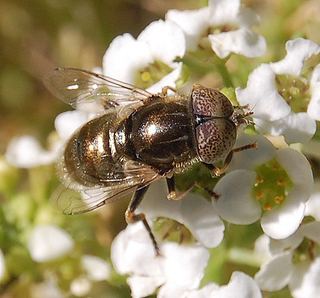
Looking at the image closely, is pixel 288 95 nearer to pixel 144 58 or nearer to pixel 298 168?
pixel 298 168

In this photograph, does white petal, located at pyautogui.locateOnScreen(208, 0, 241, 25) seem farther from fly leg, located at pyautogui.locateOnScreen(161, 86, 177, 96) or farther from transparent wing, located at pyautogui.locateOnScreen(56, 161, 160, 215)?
transparent wing, located at pyautogui.locateOnScreen(56, 161, 160, 215)

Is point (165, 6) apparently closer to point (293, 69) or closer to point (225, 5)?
point (225, 5)

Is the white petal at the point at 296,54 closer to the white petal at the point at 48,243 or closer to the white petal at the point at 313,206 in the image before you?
the white petal at the point at 313,206

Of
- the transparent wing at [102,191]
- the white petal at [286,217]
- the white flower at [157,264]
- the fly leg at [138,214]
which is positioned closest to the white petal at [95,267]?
the white flower at [157,264]

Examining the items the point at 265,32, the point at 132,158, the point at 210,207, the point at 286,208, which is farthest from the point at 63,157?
the point at 265,32

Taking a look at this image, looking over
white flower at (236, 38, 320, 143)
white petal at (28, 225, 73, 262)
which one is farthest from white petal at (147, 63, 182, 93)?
white petal at (28, 225, 73, 262)
